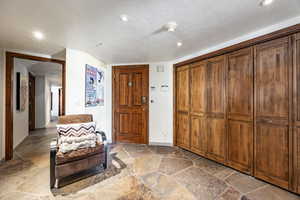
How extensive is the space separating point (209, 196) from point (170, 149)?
1670 mm

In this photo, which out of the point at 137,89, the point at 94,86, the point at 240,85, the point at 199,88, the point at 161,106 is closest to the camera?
the point at 240,85

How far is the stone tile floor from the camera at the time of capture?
1762 mm

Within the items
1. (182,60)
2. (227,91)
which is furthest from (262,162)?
(182,60)

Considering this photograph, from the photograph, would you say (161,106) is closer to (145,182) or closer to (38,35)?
(145,182)

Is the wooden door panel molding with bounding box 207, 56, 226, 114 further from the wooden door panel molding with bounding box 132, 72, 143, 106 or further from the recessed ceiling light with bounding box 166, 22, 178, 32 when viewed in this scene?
the wooden door panel molding with bounding box 132, 72, 143, 106

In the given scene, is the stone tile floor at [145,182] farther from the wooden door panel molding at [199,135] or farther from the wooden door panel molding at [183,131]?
the wooden door panel molding at [183,131]

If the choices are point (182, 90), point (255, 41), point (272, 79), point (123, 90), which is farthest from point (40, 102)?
point (272, 79)

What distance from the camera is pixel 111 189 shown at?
189 cm

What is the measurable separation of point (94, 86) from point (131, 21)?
197 cm

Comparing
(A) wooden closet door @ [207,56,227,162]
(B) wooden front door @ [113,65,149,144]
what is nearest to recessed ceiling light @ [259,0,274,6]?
(A) wooden closet door @ [207,56,227,162]

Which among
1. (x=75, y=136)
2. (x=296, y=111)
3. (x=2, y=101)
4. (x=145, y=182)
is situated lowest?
(x=145, y=182)

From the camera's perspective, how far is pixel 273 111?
1922 millimetres

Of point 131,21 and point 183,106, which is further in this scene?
point 183,106

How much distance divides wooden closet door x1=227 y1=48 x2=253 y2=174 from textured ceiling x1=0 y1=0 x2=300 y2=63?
43 centimetres
